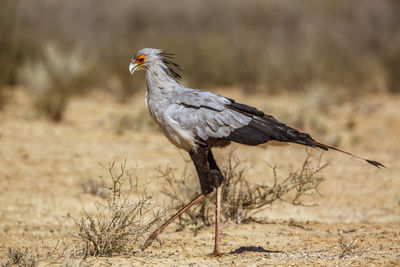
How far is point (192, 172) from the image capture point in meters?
7.48

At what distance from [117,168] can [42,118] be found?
378 cm

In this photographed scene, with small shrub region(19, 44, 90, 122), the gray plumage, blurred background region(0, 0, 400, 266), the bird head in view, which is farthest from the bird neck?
small shrub region(19, 44, 90, 122)

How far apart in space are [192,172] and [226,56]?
9981 mm

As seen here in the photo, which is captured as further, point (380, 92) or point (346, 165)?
point (380, 92)

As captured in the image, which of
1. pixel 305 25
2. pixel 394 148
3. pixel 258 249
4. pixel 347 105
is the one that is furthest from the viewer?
pixel 305 25

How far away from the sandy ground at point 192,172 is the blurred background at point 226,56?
3.27ft

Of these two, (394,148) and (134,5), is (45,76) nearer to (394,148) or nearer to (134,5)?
(394,148)

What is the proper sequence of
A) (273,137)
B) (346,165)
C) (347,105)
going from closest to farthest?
(273,137) < (346,165) < (347,105)

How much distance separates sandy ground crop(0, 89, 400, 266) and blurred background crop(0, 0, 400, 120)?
1.00 m

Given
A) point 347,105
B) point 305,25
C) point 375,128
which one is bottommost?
point 375,128

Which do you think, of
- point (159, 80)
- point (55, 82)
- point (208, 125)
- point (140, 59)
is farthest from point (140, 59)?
point (55, 82)

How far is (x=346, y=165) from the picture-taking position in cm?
873

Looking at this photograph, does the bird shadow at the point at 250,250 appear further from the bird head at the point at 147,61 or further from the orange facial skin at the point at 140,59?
the orange facial skin at the point at 140,59

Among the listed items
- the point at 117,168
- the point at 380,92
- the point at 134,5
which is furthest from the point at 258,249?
the point at 134,5
